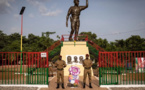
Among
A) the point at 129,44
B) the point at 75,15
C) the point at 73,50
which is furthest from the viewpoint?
the point at 129,44

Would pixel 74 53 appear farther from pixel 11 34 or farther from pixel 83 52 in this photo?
pixel 11 34

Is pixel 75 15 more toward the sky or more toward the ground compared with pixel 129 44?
more toward the sky

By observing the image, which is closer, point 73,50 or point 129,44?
point 73,50

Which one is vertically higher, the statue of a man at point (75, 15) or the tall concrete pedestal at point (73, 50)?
the statue of a man at point (75, 15)

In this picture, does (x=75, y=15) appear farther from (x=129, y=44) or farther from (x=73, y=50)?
(x=129, y=44)

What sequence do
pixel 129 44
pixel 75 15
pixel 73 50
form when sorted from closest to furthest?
1. pixel 73 50
2. pixel 75 15
3. pixel 129 44

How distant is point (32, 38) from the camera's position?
210 feet

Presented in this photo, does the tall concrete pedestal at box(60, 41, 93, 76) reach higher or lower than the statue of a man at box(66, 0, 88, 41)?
lower

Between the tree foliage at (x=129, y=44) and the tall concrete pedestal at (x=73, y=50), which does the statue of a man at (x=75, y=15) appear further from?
the tree foliage at (x=129, y=44)

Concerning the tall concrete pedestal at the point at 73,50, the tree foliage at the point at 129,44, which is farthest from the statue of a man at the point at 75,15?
the tree foliage at the point at 129,44

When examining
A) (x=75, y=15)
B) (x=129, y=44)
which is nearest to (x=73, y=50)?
(x=75, y=15)

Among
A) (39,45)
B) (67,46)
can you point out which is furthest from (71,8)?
(39,45)

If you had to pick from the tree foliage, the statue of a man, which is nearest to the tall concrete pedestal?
the statue of a man

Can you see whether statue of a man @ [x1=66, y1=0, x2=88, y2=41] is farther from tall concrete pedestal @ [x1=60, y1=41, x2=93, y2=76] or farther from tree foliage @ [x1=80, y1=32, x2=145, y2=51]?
tree foliage @ [x1=80, y1=32, x2=145, y2=51]
